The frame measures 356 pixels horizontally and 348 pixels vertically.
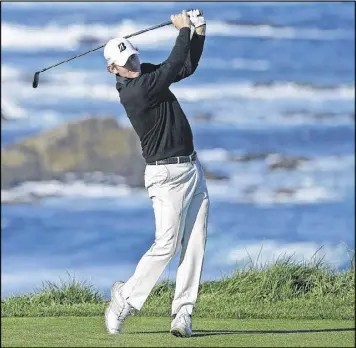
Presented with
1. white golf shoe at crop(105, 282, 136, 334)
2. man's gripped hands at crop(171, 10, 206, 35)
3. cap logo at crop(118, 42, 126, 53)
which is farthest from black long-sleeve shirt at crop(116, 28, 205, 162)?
white golf shoe at crop(105, 282, 136, 334)

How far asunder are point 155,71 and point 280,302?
17.1 feet

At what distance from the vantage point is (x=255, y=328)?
9.91m

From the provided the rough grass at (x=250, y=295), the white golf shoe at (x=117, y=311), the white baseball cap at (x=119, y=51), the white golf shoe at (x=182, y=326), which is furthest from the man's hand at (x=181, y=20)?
the rough grass at (x=250, y=295)

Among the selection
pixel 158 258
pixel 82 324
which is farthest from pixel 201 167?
pixel 82 324

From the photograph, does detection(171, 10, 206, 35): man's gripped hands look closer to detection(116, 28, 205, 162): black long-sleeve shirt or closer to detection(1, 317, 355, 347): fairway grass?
detection(116, 28, 205, 162): black long-sleeve shirt

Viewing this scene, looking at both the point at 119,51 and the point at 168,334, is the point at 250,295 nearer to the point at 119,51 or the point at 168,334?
the point at 168,334

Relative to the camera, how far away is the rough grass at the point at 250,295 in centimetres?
1198

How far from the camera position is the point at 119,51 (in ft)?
29.3

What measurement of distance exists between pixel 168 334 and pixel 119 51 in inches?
104

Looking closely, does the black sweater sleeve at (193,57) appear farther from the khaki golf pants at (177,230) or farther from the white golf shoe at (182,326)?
the white golf shoe at (182,326)

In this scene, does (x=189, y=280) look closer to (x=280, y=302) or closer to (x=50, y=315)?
(x=50, y=315)

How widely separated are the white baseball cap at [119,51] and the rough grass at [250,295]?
3.71 meters

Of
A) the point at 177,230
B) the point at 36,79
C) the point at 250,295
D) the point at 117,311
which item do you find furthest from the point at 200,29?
the point at 250,295

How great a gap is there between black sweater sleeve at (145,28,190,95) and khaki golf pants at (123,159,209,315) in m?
0.72
